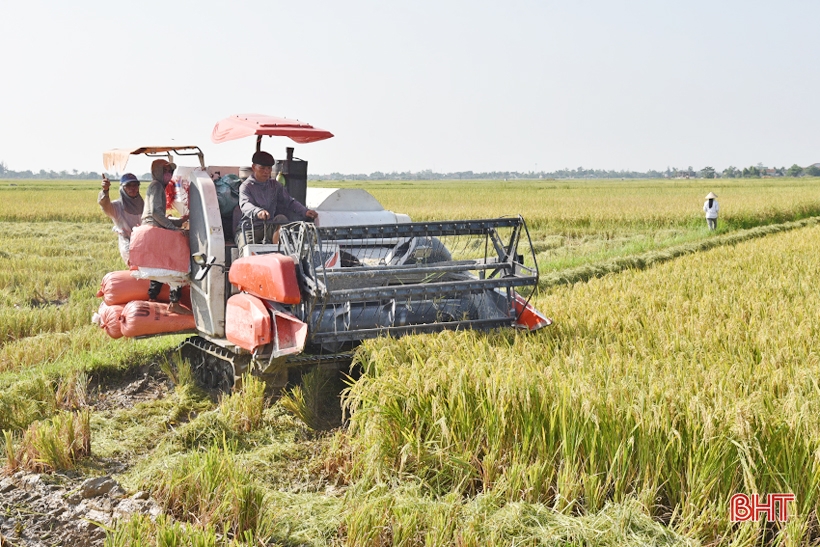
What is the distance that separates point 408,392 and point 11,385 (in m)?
3.93

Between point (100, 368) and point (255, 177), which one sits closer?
point (255, 177)

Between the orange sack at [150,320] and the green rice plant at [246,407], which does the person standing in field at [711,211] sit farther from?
the green rice plant at [246,407]

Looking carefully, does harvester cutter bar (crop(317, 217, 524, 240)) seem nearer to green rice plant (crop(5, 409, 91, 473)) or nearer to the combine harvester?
the combine harvester

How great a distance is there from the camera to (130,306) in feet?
22.7

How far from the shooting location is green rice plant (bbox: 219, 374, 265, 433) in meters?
5.66

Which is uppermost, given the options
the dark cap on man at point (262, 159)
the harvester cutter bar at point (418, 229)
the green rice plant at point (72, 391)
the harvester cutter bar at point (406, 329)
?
the dark cap on man at point (262, 159)

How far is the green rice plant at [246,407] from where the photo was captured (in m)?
5.66

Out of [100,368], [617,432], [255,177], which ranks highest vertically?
[255,177]

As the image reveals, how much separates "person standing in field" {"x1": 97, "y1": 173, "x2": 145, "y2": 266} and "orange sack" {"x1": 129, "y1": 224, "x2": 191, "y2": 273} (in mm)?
1325

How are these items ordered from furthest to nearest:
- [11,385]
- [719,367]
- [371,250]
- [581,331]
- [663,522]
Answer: [371,250], [11,385], [581,331], [719,367], [663,522]

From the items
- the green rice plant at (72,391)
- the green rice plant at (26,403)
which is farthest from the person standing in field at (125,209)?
the green rice plant at (26,403)

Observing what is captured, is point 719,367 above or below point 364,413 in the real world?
above

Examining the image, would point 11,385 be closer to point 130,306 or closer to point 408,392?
point 130,306

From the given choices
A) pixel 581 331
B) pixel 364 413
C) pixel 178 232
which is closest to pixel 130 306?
pixel 178 232
